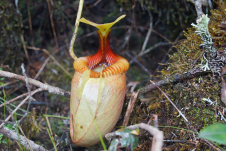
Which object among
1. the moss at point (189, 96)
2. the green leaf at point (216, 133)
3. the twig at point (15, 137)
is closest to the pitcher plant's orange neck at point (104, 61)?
the moss at point (189, 96)

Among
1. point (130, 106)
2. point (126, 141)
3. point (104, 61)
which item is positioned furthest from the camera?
point (104, 61)

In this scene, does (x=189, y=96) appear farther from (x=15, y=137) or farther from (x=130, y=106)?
(x=15, y=137)

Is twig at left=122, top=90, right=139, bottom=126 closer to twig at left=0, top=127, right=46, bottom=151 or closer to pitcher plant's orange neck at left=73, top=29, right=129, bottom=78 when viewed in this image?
pitcher plant's orange neck at left=73, top=29, right=129, bottom=78

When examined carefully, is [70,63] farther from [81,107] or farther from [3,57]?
[81,107]

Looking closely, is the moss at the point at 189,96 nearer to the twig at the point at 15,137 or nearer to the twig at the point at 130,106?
the twig at the point at 130,106

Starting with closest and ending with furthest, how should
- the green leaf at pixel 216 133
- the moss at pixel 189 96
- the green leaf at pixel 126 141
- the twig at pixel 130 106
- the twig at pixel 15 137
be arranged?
the green leaf at pixel 216 133 → the green leaf at pixel 126 141 → the moss at pixel 189 96 → the twig at pixel 15 137 → the twig at pixel 130 106

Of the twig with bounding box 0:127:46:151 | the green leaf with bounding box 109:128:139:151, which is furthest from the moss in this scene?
the twig with bounding box 0:127:46:151

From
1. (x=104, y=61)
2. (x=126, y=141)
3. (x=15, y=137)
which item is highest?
(x=104, y=61)

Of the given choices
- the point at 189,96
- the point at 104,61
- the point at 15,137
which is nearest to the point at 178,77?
the point at 189,96

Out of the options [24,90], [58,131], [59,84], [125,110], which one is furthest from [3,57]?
[125,110]
